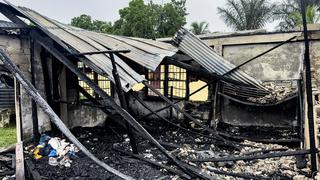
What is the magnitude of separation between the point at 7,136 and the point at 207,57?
6.81 m

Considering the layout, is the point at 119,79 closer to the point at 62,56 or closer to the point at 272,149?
the point at 62,56

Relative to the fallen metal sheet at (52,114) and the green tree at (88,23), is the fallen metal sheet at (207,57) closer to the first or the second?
the fallen metal sheet at (52,114)

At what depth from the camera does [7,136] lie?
9.24 meters

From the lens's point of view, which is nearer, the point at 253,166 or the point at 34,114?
the point at 253,166

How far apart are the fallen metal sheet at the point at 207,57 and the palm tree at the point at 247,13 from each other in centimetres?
1120

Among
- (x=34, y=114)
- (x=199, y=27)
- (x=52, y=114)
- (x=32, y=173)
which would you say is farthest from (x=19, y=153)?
(x=199, y=27)

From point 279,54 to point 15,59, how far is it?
25.7 ft

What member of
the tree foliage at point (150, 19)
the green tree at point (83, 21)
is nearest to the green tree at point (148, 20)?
the tree foliage at point (150, 19)

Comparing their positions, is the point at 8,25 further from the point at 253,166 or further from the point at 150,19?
the point at 150,19

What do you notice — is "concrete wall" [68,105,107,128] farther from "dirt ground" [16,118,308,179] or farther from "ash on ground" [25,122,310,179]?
"ash on ground" [25,122,310,179]

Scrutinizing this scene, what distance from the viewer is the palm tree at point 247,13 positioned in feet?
61.6

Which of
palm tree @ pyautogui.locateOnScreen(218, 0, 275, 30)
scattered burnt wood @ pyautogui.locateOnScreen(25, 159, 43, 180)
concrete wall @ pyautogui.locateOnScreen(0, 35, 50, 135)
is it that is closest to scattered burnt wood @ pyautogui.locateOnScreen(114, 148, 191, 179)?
scattered burnt wood @ pyautogui.locateOnScreen(25, 159, 43, 180)

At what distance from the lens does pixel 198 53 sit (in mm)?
8836

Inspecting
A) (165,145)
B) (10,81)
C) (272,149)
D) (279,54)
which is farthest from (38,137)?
(279,54)
